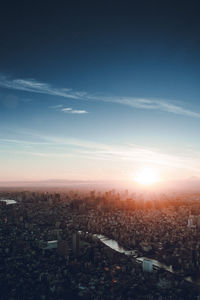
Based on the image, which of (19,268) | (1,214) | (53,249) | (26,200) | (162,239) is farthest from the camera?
(26,200)

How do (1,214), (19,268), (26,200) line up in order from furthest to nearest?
(26,200)
(1,214)
(19,268)

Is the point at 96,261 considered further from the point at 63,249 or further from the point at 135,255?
the point at 135,255

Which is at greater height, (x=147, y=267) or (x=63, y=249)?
(x=63, y=249)

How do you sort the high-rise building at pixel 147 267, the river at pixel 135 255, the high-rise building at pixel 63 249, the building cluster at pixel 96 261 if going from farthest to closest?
the high-rise building at pixel 63 249 < the high-rise building at pixel 147 267 < the river at pixel 135 255 < the building cluster at pixel 96 261

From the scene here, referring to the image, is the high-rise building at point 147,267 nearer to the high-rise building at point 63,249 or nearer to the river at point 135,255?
the river at point 135,255

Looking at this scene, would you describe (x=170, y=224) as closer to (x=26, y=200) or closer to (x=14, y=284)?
(x=14, y=284)

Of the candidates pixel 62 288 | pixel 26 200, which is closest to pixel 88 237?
pixel 62 288

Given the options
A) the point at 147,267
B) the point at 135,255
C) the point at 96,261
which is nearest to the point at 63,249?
the point at 96,261

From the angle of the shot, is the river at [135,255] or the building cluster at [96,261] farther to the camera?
the river at [135,255]

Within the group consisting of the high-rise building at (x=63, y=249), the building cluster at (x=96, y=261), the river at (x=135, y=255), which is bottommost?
the river at (x=135, y=255)

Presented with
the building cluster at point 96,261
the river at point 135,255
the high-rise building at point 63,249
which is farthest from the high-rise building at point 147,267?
the high-rise building at point 63,249

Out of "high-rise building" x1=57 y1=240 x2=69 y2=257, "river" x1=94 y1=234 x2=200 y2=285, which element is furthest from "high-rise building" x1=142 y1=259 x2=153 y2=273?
"high-rise building" x1=57 y1=240 x2=69 y2=257
